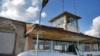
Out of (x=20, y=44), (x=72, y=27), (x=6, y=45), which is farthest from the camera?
(x=72, y=27)

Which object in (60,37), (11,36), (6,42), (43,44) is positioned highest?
(11,36)

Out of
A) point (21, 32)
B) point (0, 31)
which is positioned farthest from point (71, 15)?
point (0, 31)

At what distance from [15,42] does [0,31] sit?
4.94 feet

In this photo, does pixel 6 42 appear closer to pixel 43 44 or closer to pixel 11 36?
pixel 11 36

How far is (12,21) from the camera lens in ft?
38.0

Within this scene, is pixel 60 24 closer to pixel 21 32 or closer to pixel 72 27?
pixel 72 27

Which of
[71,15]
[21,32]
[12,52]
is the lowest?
[12,52]

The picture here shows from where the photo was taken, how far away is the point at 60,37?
12039 mm

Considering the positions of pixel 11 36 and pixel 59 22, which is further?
pixel 59 22

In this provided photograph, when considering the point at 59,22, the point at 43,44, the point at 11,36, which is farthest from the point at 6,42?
the point at 59,22

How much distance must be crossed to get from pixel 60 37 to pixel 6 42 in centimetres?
460

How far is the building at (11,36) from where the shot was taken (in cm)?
1079

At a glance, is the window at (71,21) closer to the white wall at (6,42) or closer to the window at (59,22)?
the window at (59,22)

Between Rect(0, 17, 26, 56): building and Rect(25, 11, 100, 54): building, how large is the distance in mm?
791
